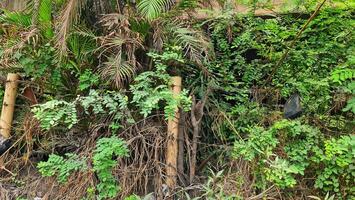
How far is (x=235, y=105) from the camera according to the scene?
442cm

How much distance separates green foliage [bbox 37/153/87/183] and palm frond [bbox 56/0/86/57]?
3.65 ft

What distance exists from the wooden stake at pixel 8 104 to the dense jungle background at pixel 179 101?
9cm

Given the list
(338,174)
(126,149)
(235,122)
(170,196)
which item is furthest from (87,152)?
(338,174)

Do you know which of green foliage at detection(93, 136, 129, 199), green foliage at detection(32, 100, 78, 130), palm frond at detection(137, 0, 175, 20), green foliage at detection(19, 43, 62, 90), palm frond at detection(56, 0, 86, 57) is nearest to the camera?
green foliage at detection(93, 136, 129, 199)

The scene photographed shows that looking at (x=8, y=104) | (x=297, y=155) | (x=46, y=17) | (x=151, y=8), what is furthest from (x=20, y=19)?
(x=297, y=155)

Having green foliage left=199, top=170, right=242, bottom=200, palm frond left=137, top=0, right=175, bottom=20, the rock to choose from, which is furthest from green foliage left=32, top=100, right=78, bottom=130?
the rock

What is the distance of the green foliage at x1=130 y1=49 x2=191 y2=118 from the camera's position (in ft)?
11.6

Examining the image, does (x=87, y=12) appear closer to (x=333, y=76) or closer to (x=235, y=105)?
(x=235, y=105)

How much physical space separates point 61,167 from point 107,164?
0.53m

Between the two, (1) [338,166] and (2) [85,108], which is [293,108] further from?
(2) [85,108]

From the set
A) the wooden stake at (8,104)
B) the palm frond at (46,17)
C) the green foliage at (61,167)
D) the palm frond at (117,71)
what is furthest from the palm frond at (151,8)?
the wooden stake at (8,104)

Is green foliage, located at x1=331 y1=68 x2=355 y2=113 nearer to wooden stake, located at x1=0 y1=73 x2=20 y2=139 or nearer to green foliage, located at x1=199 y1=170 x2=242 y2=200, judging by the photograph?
green foliage, located at x1=199 y1=170 x2=242 y2=200

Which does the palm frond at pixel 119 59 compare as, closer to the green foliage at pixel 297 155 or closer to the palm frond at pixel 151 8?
the palm frond at pixel 151 8

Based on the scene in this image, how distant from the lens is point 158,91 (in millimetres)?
3777
